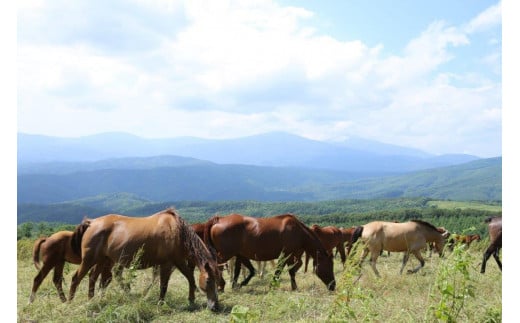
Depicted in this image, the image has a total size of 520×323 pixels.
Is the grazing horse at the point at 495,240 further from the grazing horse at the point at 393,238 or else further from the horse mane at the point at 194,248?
the horse mane at the point at 194,248

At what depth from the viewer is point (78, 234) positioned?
27.2 ft

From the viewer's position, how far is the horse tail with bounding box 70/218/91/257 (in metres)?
8.24

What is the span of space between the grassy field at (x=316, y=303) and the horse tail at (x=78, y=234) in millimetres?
1029

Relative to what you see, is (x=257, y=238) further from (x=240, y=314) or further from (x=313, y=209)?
Result: (x=313, y=209)

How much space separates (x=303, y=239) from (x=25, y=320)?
6.13m

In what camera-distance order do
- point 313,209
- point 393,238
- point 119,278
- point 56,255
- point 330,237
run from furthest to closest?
point 313,209 < point 330,237 < point 393,238 < point 56,255 < point 119,278

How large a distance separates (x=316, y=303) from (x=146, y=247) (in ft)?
11.4

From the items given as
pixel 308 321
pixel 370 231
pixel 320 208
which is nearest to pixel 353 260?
pixel 308 321

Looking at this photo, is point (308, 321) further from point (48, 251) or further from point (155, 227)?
point (48, 251)

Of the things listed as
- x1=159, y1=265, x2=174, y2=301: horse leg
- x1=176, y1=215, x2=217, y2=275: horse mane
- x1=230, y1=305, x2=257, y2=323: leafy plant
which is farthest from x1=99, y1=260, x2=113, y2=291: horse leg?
x1=230, y1=305, x2=257, y2=323: leafy plant

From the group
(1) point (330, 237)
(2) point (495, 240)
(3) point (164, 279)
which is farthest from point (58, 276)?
(2) point (495, 240)

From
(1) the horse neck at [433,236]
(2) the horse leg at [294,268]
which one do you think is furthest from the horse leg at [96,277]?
(1) the horse neck at [433,236]

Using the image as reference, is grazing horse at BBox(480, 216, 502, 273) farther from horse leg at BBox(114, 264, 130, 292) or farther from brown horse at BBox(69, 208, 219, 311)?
horse leg at BBox(114, 264, 130, 292)

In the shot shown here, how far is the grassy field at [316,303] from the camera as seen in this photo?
4.08m
